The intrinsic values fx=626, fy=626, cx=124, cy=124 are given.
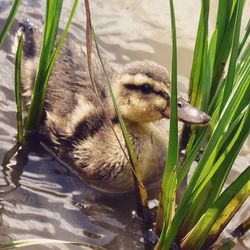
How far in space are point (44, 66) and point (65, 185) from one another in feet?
1.73

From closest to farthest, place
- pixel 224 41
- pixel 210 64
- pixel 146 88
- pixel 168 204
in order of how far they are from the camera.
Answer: pixel 168 204 < pixel 210 64 < pixel 224 41 < pixel 146 88

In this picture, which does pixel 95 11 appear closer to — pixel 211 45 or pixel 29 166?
pixel 29 166

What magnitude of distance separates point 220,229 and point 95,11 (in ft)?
6.41

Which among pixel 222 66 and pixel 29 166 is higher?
pixel 222 66

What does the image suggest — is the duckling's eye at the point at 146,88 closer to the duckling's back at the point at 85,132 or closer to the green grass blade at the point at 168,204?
the duckling's back at the point at 85,132

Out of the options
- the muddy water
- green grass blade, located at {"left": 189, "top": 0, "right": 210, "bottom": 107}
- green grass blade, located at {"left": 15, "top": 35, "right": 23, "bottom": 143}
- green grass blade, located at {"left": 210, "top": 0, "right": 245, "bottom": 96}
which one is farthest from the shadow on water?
green grass blade, located at {"left": 210, "top": 0, "right": 245, "bottom": 96}

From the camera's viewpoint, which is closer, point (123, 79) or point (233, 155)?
point (233, 155)

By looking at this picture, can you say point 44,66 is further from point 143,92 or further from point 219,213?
point 219,213

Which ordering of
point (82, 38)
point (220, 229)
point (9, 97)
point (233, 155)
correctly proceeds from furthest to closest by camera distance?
point (82, 38) < point (9, 97) < point (220, 229) < point (233, 155)

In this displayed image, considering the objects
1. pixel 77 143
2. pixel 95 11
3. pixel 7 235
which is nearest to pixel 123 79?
pixel 77 143

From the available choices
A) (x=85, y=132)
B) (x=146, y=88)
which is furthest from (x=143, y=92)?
(x=85, y=132)

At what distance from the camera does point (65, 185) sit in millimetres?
2652

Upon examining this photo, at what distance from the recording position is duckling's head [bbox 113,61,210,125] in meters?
2.60

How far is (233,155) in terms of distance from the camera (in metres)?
1.93
